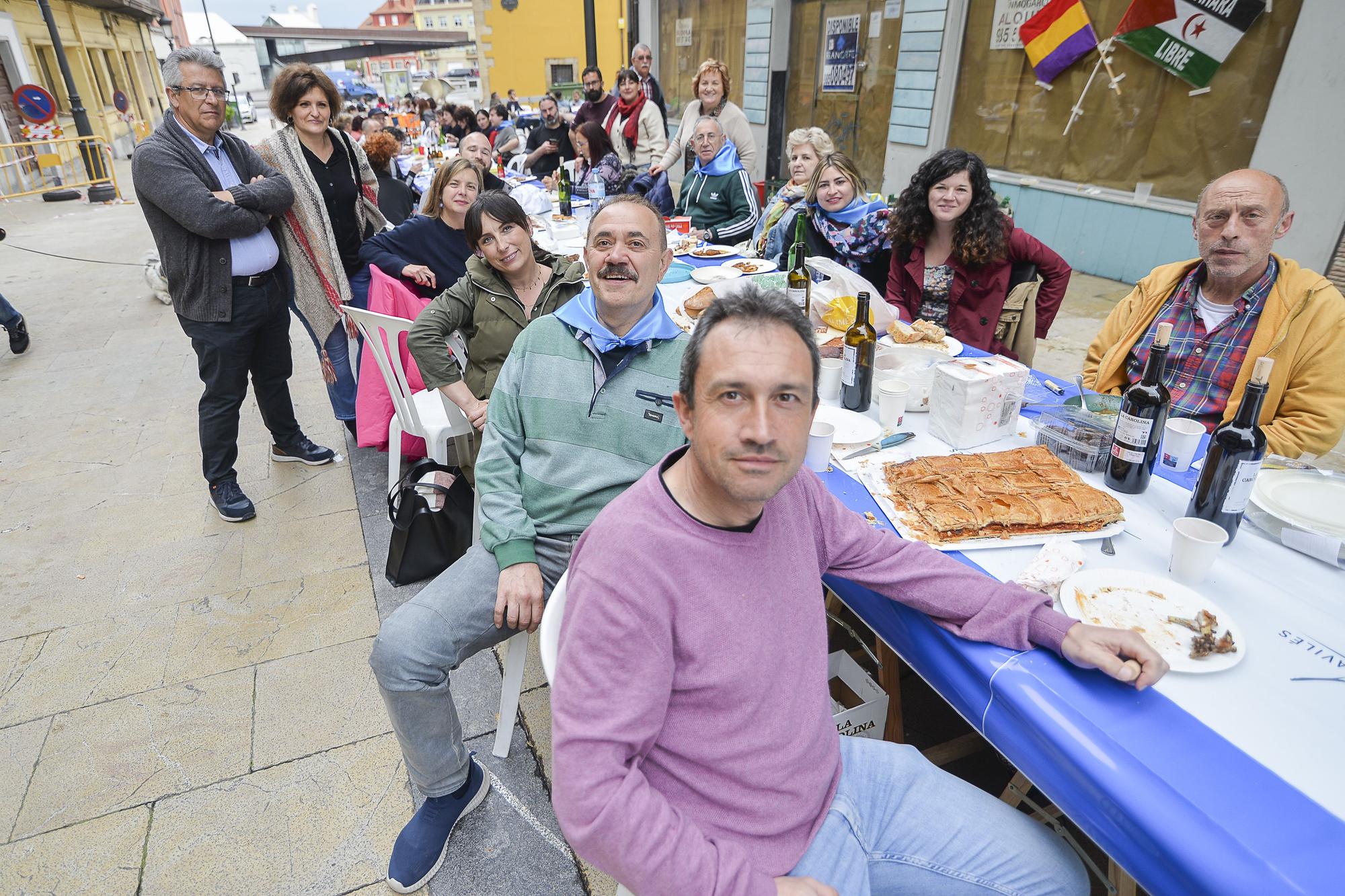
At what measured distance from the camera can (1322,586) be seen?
4.69 feet

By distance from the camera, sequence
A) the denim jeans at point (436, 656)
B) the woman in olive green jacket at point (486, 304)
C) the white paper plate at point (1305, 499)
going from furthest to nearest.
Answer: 1. the woman in olive green jacket at point (486, 304)
2. the denim jeans at point (436, 656)
3. the white paper plate at point (1305, 499)

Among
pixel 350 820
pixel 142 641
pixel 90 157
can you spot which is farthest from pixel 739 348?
pixel 90 157

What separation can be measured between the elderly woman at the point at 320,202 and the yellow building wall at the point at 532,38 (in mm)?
22219

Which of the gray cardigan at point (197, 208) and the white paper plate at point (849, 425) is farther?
the gray cardigan at point (197, 208)

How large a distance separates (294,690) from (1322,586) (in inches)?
115

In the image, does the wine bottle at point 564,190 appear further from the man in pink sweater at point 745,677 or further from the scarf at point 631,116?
the man in pink sweater at point 745,677

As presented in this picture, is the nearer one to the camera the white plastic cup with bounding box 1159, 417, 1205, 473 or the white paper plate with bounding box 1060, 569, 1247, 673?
the white paper plate with bounding box 1060, 569, 1247, 673

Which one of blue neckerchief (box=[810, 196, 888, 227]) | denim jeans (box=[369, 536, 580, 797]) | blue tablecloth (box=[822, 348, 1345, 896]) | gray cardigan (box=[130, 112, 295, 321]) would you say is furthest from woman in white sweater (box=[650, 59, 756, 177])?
blue tablecloth (box=[822, 348, 1345, 896])

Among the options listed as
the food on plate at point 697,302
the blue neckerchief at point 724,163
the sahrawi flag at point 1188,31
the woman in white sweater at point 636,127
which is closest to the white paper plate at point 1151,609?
the food on plate at point 697,302

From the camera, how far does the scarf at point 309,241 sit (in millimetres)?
3545

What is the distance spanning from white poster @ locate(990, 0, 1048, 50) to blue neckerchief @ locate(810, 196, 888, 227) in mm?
4617

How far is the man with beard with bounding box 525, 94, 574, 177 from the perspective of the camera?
872cm

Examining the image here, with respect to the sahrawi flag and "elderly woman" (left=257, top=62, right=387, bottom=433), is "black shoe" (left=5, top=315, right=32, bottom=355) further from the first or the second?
the sahrawi flag

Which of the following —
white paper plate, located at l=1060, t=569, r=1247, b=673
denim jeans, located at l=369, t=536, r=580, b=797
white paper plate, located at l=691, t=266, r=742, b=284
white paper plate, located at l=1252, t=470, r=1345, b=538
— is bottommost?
denim jeans, located at l=369, t=536, r=580, b=797
